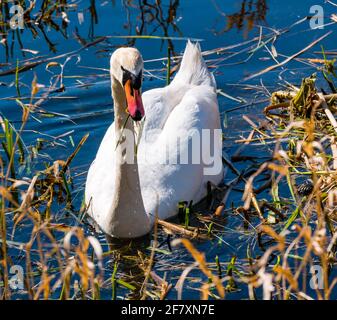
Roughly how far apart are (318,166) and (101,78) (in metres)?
3.15

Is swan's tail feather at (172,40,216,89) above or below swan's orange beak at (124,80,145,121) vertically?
above

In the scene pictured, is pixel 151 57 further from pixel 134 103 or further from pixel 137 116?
pixel 137 116

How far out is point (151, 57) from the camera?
10.0 meters

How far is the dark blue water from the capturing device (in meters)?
8.82

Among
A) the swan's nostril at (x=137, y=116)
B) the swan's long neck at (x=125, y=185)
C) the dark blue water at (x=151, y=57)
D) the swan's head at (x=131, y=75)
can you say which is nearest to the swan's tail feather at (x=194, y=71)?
the dark blue water at (x=151, y=57)

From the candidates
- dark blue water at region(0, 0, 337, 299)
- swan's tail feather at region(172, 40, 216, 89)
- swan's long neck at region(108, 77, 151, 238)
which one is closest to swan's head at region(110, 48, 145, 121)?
swan's long neck at region(108, 77, 151, 238)

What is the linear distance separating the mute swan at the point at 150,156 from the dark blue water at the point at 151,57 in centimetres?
34

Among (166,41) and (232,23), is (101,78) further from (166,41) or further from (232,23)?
(232,23)

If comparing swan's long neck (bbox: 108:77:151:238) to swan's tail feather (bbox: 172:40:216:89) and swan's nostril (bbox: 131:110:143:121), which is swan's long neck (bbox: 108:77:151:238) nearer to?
swan's nostril (bbox: 131:110:143:121)

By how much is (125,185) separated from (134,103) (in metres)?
1.04

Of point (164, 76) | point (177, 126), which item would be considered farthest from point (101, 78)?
point (177, 126)

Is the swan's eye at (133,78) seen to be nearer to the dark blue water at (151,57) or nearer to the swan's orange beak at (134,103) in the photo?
the swan's orange beak at (134,103)

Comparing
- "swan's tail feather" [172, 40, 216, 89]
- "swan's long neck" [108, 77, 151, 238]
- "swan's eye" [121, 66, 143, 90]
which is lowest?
"swan's long neck" [108, 77, 151, 238]

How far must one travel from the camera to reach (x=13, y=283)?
6324 millimetres
